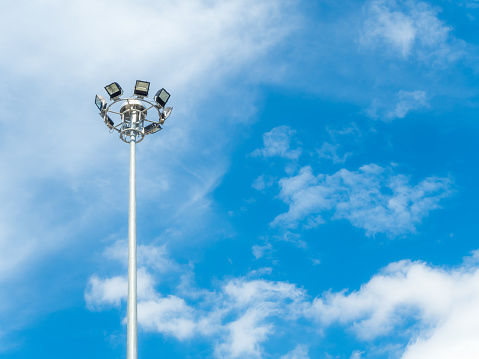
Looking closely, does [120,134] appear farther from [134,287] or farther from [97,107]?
[134,287]

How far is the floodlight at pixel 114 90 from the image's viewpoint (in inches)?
865

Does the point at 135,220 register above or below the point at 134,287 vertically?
above

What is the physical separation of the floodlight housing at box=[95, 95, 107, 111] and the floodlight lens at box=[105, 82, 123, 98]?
16.4 inches

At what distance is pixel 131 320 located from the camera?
15.8 meters

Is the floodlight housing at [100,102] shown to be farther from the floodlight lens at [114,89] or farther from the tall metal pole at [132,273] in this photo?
the tall metal pole at [132,273]

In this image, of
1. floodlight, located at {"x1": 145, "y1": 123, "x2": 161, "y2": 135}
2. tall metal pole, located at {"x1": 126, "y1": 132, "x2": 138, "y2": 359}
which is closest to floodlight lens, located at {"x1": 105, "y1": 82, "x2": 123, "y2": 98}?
floodlight, located at {"x1": 145, "y1": 123, "x2": 161, "y2": 135}

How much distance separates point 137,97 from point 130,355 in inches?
406

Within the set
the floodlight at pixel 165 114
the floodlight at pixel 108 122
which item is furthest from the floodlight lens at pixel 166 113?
the floodlight at pixel 108 122

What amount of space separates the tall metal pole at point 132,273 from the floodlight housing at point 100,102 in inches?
92.4

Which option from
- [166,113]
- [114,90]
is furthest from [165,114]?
[114,90]

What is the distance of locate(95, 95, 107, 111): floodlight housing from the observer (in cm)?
2150

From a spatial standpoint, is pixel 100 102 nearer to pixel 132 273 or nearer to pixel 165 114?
pixel 165 114

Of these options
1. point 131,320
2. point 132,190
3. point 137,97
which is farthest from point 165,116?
point 131,320

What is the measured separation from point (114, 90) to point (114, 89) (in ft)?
0.13
